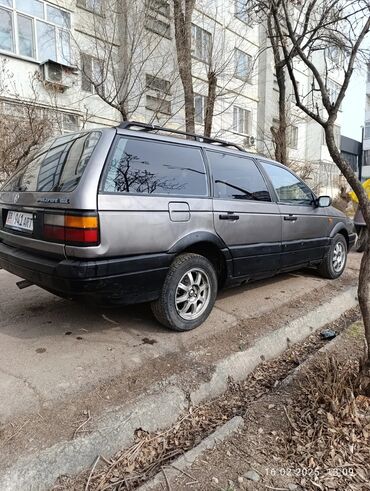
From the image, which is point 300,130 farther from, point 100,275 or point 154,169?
point 100,275

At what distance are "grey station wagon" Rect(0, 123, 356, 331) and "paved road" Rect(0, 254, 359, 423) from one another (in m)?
0.30

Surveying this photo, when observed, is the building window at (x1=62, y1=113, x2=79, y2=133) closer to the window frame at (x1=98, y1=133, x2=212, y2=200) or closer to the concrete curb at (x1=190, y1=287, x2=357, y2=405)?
the window frame at (x1=98, y1=133, x2=212, y2=200)

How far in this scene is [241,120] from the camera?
1928 centimetres

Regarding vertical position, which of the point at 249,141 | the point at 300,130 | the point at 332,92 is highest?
the point at 300,130

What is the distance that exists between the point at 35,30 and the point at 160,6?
14.2 feet

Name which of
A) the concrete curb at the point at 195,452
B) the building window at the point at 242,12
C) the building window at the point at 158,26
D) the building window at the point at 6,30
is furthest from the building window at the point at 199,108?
the concrete curb at the point at 195,452

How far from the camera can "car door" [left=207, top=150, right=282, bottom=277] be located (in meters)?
3.59

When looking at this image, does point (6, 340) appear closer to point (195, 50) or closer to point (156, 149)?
point (156, 149)

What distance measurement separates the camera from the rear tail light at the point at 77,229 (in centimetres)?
254

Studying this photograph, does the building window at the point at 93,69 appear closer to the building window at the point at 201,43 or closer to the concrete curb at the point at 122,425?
the building window at the point at 201,43

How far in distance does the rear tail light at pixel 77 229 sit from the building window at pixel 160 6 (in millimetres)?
9003

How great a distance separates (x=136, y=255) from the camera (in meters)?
2.83

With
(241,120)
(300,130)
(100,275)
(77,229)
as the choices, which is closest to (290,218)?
(100,275)

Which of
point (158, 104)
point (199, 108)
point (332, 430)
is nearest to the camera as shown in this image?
point (332, 430)
